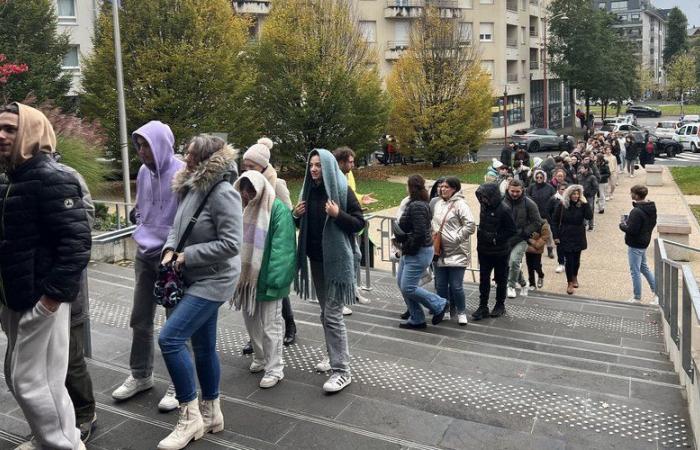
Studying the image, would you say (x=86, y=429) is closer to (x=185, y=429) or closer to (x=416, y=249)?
A: (x=185, y=429)

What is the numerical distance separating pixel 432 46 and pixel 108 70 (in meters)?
16.1

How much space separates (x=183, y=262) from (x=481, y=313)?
4.78 m

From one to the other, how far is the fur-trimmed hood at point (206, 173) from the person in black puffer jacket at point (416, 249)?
3004 millimetres

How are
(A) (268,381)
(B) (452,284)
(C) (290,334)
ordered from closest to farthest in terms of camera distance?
(A) (268,381) < (C) (290,334) < (B) (452,284)

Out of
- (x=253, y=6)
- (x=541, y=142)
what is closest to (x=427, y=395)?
(x=541, y=142)

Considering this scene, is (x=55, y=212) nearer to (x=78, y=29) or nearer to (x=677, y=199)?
(x=677, y=199)

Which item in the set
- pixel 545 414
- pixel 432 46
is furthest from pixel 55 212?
pixel 432 46

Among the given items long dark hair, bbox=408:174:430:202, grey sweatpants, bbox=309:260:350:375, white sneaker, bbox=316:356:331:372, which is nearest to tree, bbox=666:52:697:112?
long dark hair, bbox=408:174:430:202

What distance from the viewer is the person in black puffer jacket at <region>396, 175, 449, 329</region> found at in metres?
6.96

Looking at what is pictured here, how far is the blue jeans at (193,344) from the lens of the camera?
405 centimetres

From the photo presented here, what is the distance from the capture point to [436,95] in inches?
1345

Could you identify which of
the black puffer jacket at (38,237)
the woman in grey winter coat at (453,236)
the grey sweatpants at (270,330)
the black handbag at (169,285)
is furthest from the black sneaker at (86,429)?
the woman in grey winter coat at (453,236)

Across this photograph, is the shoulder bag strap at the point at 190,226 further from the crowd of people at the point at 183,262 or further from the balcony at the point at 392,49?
the balcony at the point at 392,49

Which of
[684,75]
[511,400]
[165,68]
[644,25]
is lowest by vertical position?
[511,400]
